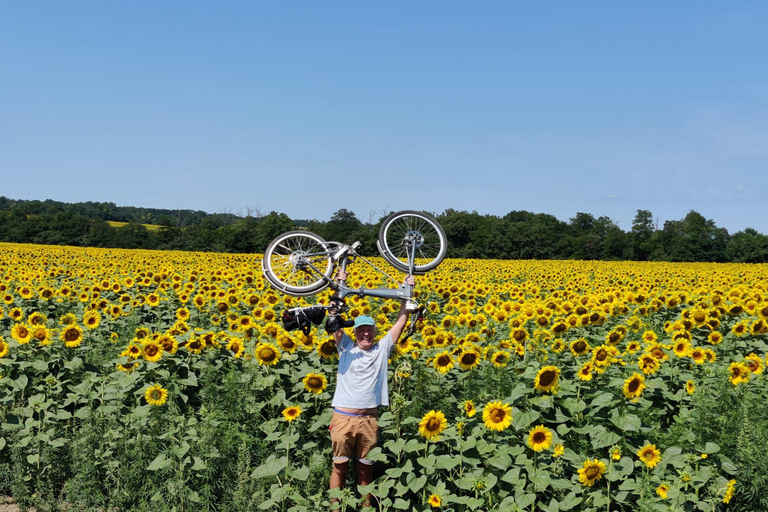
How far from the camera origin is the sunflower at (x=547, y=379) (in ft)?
18.5

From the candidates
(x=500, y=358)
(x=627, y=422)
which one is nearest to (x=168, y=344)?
(x=500, y=358)

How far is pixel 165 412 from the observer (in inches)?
273

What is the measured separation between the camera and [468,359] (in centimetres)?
650

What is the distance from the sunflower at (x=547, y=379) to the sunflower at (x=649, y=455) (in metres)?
0.98

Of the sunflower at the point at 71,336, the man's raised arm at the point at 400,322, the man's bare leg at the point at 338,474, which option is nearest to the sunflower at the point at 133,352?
the sunflower at the point at 71,336

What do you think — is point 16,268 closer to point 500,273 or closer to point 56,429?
point 56,429

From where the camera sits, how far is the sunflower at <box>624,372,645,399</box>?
18.3ft

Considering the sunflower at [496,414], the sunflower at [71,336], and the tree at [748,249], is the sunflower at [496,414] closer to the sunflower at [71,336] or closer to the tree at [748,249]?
the sunflower at [71,336]

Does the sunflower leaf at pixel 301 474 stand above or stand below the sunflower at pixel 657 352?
below

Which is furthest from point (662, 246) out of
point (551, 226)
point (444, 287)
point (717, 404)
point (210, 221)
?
point (717, 404)

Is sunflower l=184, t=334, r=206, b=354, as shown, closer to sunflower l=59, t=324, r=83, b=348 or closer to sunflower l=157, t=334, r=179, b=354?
sunflower l=157, t=334, r=179, b=354

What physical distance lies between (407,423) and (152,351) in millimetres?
3584

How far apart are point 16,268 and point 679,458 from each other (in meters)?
20.6

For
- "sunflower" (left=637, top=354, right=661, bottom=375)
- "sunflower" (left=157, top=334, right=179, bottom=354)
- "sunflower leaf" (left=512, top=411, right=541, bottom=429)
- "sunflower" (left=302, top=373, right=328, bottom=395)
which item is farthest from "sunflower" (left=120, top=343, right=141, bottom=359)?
"sunflower" (left=637, top=354, right=661, bottom=375)
